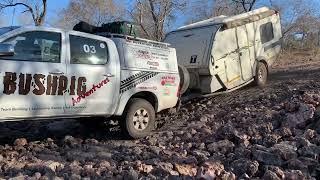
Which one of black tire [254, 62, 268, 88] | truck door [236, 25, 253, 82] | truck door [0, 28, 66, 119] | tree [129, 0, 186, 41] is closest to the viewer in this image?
truck door [0, 28, 66, 119]

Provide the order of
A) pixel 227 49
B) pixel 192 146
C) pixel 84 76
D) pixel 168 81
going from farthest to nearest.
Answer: pixel 227 49 → pixel 168 81 → pixel 192 146 → pixel 84 76

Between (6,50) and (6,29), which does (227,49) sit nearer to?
(6,29)

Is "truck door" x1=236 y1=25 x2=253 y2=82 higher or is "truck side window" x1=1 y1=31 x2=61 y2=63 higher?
"truck door" x1=236 y1=25 x2=253 y2=82

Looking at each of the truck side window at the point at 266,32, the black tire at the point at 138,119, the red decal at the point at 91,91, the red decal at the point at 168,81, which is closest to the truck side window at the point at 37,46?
the red decal at the point at 91,91

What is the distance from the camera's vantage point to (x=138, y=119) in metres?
9.66

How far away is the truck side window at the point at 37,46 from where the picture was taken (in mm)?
7816

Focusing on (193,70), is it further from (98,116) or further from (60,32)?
(60,32)

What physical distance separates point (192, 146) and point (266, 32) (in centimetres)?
704

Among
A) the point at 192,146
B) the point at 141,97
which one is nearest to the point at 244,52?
the point at 141,97

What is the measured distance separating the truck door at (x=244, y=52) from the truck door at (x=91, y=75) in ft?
18.0

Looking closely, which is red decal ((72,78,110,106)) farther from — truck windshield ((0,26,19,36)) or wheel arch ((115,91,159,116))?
truck windshield ((0,26,19,36))

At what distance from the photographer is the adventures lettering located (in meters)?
7.67

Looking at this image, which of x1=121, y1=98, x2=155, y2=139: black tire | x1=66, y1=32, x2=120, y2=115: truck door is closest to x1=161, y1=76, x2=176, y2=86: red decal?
x1=121, y1=98, x2=155, y2=139: black tire

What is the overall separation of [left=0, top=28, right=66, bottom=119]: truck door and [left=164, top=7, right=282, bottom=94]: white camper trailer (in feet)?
14.5
